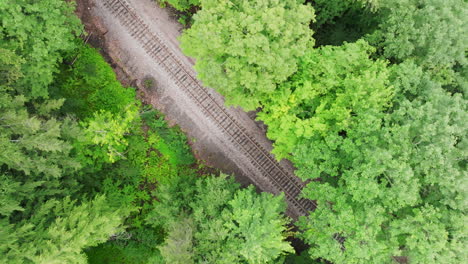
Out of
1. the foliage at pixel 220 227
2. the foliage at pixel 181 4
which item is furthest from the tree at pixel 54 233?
the foliage at pixel 181 4

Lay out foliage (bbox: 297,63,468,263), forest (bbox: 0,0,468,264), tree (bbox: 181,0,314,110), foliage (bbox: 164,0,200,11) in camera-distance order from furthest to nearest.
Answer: foliage (bbox: 164,0,200,11), forest (bbox: 0,0,468,264), tree (bbox: 181,0,314,110), foliage (bbox: 297,63,468,263)

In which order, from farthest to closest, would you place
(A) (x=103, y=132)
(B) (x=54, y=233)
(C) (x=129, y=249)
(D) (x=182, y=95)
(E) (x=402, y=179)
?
(D) (x=182, y=95) → (C) (x=129, y=249) → (A) (x=103, y=132) → (B) (x=54, y=233) → (E) (x=402, y=179)

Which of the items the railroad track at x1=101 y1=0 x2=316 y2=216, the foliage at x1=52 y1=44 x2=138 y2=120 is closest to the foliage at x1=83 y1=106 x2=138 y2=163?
the foliage at x1=52 y1=44 x2=138 y2=120

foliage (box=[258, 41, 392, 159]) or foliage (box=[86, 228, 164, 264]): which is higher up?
foliage (box=[258, 41, 392, 159])

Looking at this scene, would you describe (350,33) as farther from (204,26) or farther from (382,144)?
(204,26)

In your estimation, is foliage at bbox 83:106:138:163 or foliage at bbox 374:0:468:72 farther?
foliage at bbox 83:106:138:163

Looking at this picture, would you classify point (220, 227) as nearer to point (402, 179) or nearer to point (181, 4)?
point (402, 179)

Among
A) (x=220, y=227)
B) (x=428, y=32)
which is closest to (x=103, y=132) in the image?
(x=220, y=227)

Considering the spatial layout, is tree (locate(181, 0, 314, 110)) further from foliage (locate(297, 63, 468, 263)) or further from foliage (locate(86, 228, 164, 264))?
foliage (locate(86, 228, 164, 264))
